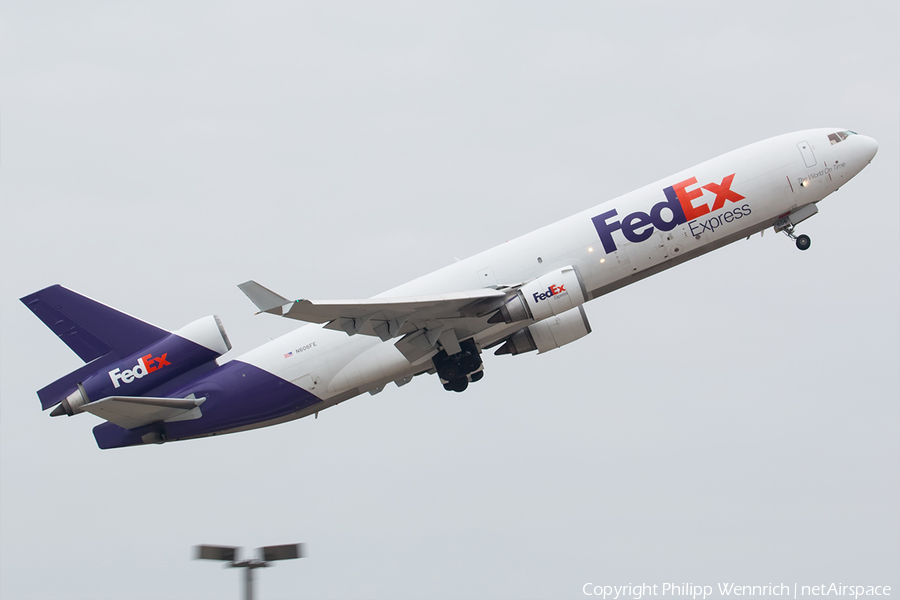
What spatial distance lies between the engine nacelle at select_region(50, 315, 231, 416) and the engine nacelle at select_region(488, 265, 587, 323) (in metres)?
13.1

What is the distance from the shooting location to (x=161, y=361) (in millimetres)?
39938

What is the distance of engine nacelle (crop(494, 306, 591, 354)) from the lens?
132 feet

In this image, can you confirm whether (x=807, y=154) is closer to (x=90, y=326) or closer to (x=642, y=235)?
(x=642, y=235)

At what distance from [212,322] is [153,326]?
2.60 meters

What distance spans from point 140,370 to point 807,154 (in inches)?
1127

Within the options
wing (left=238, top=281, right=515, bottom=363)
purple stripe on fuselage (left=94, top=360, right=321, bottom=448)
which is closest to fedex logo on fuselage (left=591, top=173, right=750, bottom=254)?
wing (left=238, top=281, right=515, bottom=363)

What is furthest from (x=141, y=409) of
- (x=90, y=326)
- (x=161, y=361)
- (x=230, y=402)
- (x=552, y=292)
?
(x=552, y=292)

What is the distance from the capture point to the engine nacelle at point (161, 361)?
130 feet

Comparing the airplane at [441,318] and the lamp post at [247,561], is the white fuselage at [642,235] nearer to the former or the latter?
the airplane at [441,318]

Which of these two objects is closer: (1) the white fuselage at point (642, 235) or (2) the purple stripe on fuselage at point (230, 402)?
(1) the white fuselage at point (642, 235)

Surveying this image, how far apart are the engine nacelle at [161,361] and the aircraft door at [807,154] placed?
2480 centimetres

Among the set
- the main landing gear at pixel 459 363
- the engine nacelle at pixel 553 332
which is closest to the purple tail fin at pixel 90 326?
the main landing gear at pixel 459 363

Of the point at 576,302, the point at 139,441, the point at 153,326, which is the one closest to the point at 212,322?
the point at 153,326

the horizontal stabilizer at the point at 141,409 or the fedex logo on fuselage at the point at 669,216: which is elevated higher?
the fedex logo on fuselage at the point at 669,216
